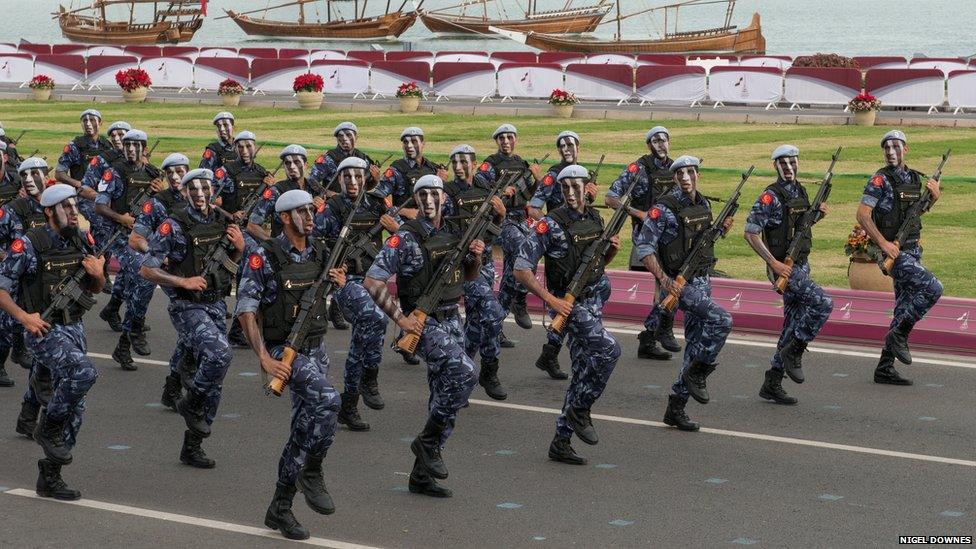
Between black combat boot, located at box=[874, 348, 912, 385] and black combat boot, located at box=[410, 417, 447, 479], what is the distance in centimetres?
542

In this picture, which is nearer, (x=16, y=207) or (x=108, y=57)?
(x=16, y=207)

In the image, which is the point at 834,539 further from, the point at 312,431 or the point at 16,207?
the point at 16,207

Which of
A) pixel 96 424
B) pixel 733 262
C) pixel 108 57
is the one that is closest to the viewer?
pixel 96 424

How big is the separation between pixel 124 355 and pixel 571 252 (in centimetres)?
533

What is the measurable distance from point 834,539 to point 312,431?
11.3 feet

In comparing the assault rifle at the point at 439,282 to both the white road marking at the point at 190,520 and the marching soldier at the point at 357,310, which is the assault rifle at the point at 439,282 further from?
the white road marking at the point at 190,520

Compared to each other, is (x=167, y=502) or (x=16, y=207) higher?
(x=16, y=207)

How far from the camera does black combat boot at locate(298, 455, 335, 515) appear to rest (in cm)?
988

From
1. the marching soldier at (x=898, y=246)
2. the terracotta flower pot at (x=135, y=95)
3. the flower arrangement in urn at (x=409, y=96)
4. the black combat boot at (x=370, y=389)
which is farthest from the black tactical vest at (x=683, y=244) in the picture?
the terracotta flower pot at (x=135, y=95)

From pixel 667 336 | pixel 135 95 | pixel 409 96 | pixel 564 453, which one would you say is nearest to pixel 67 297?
pixel 564 453

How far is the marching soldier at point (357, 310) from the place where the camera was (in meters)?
13.0

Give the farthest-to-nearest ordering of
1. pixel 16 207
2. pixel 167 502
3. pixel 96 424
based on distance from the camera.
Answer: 1. pixel 16 207
2. pixel 96 424
3. pixel 167 502

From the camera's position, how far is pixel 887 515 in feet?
33.6

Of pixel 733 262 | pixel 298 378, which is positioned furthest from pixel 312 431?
pixel 733 262
